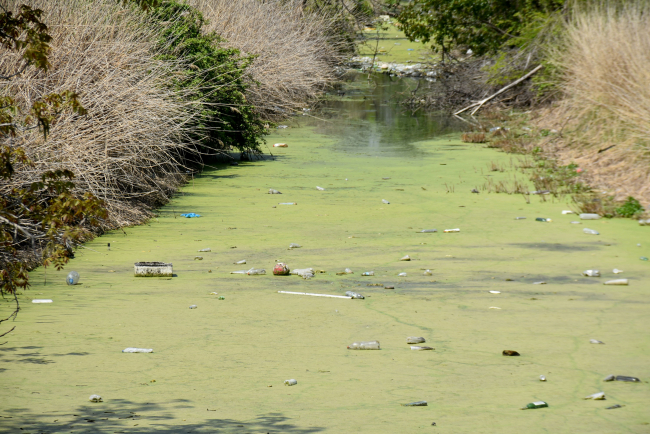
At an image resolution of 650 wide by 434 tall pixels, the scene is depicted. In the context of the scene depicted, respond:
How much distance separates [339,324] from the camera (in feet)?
17.0

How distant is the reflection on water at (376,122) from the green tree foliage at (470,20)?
6.13 ft

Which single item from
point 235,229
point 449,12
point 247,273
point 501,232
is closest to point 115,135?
point 235,229

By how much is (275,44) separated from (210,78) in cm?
667

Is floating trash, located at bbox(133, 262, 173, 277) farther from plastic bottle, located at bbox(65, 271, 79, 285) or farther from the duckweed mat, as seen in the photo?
plastic bottle, located at bbox(65, 271, 79, 285)

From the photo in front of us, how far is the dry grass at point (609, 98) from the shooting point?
1024cm

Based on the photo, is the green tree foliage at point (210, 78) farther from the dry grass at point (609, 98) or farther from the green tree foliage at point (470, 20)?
the green tree foliage at point (470, 20)

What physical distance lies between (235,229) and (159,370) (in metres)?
3.90

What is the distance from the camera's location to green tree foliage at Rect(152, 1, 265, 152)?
11648mm

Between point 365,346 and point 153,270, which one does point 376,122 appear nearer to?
point 153,270

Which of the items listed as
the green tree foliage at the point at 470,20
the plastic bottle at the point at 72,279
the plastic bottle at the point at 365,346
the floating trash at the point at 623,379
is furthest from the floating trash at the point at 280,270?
the green tree foliage at the point at 470,20

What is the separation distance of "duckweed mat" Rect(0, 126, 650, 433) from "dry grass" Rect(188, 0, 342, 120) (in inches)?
287

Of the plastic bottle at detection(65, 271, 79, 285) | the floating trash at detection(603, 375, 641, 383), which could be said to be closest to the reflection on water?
the plastic bottle at detection(65, 271, 79, 285)

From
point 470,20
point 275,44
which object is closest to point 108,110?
point 275,44

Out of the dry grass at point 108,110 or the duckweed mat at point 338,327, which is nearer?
the duckweed mat at point 338,327
